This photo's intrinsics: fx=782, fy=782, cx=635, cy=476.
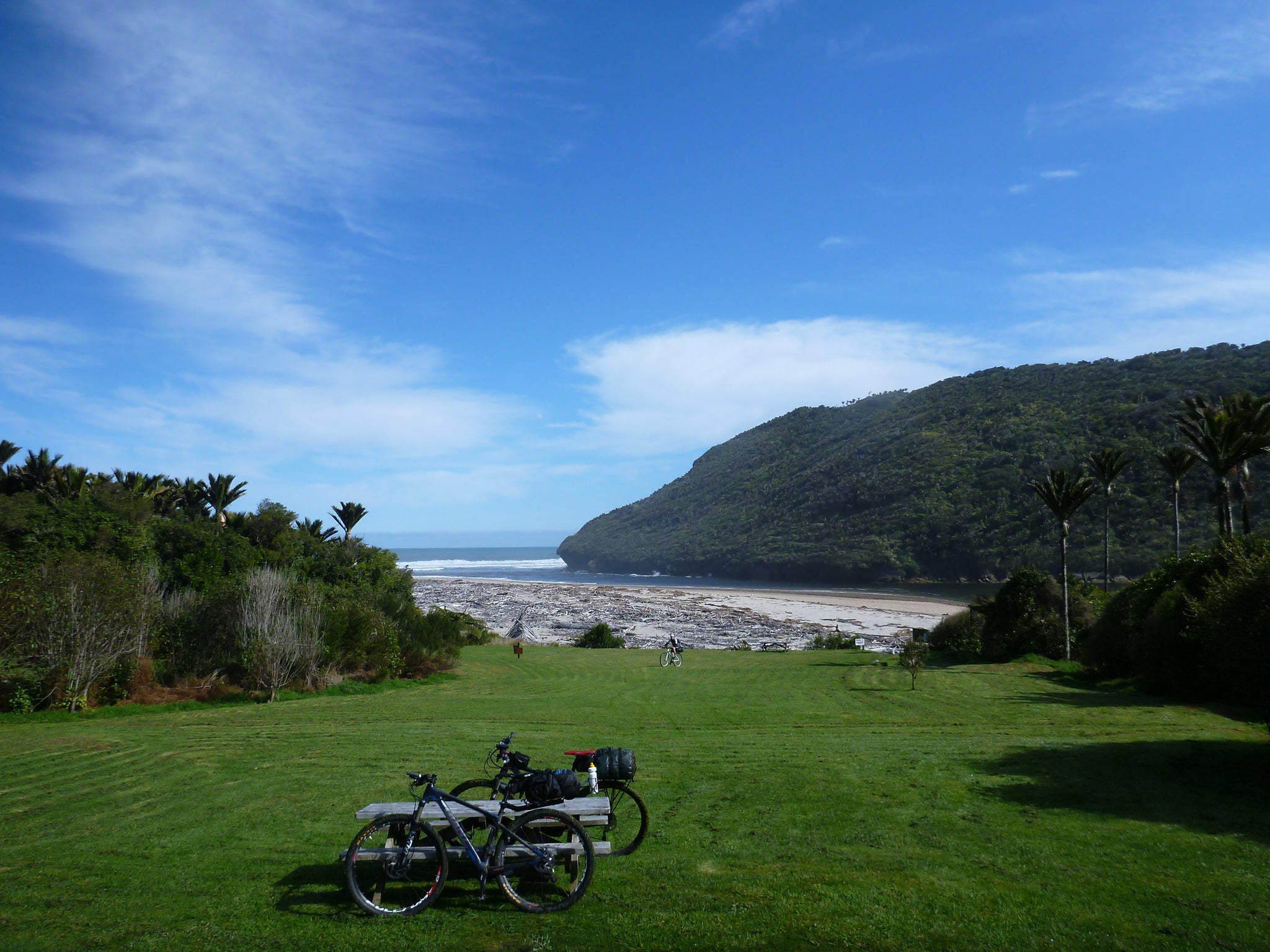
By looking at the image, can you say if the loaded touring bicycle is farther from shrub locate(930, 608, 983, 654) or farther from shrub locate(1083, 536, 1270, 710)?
shrub locate(930, 608, 983, 654)

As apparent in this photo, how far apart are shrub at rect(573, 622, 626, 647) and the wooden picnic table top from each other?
118ft

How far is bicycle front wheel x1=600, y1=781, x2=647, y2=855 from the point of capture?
22.7ft

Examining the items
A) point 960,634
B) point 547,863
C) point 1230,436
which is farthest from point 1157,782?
point 960,634

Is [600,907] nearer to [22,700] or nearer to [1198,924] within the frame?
[1198,924]

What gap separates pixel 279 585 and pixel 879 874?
2066cm

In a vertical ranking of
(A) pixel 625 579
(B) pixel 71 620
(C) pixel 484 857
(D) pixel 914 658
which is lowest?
(A) pixel 625 579

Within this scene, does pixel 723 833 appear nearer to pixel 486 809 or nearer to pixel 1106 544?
pixel 486 809

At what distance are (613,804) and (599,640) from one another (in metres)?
35.5

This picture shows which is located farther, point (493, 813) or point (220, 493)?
point (220, 493)

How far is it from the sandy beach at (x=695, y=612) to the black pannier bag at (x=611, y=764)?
34.7 metres

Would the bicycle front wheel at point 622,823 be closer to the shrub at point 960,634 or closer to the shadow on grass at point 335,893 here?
the shadow on grass at point 335,893

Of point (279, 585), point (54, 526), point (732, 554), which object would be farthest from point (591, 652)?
point (732, 554)

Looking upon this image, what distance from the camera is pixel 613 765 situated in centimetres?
701

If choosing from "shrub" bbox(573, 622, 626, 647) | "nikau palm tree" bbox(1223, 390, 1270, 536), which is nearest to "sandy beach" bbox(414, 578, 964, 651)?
"shrub" bbox(573, 622, 626, 647)
